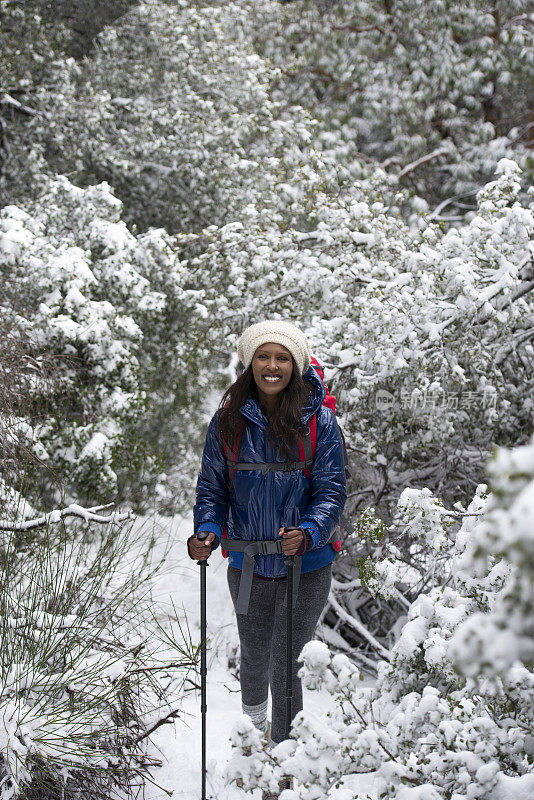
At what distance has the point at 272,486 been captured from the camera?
246cm

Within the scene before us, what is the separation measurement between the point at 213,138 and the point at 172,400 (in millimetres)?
3353

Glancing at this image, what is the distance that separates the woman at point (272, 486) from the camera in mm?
2465


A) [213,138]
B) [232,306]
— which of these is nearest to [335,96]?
[213,138]

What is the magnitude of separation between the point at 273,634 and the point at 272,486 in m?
0.57

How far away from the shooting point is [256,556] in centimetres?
250

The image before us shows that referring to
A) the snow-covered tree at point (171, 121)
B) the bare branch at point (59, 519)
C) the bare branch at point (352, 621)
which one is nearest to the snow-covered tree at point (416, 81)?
the snow-covered tree at point (171, 121)

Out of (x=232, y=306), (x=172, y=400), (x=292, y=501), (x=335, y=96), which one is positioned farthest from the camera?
(x=335, y=96)

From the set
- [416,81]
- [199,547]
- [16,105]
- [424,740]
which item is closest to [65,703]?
[199,547]

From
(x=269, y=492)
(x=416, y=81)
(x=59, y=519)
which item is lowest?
(x=269, y=492)

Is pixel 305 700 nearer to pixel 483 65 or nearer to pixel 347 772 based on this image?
pixel 347 772

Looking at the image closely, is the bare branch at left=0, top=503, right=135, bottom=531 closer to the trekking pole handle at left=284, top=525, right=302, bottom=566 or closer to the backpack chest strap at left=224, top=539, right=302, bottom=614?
the backpack chest strap at left=224, top=539, right=302, bottom=614

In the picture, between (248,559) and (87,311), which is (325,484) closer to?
(248,559)

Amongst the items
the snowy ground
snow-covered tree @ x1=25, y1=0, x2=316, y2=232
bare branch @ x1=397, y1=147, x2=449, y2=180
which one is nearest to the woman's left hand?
the snowy ground

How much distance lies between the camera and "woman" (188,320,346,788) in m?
2.46
